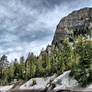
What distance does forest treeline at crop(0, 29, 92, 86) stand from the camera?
4366cm

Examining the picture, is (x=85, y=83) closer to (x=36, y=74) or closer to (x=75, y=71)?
(x=75, y=71)

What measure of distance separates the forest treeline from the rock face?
36113 mm

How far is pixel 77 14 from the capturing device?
175375 millimetres

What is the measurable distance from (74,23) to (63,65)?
4386 inches

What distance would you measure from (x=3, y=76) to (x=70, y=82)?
87158mm

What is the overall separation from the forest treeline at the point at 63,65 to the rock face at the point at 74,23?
3611 centimetres

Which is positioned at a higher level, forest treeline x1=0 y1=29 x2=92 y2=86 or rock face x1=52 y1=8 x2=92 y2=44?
rock face x1=52 y1=8 x2=92 y2=44

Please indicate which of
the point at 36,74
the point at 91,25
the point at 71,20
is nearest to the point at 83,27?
the point at 91,25

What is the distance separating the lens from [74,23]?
171 meters

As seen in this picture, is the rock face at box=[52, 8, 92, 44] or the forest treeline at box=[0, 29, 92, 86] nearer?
the forest treeline at box=[0, 29, 92, 86]

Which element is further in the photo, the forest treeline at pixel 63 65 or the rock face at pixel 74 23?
the rock face at pixel 74 23

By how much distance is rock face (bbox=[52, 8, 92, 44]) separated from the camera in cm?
16154

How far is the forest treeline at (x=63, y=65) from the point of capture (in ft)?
143

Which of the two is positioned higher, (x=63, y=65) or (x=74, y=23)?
(x=74, y=23)
